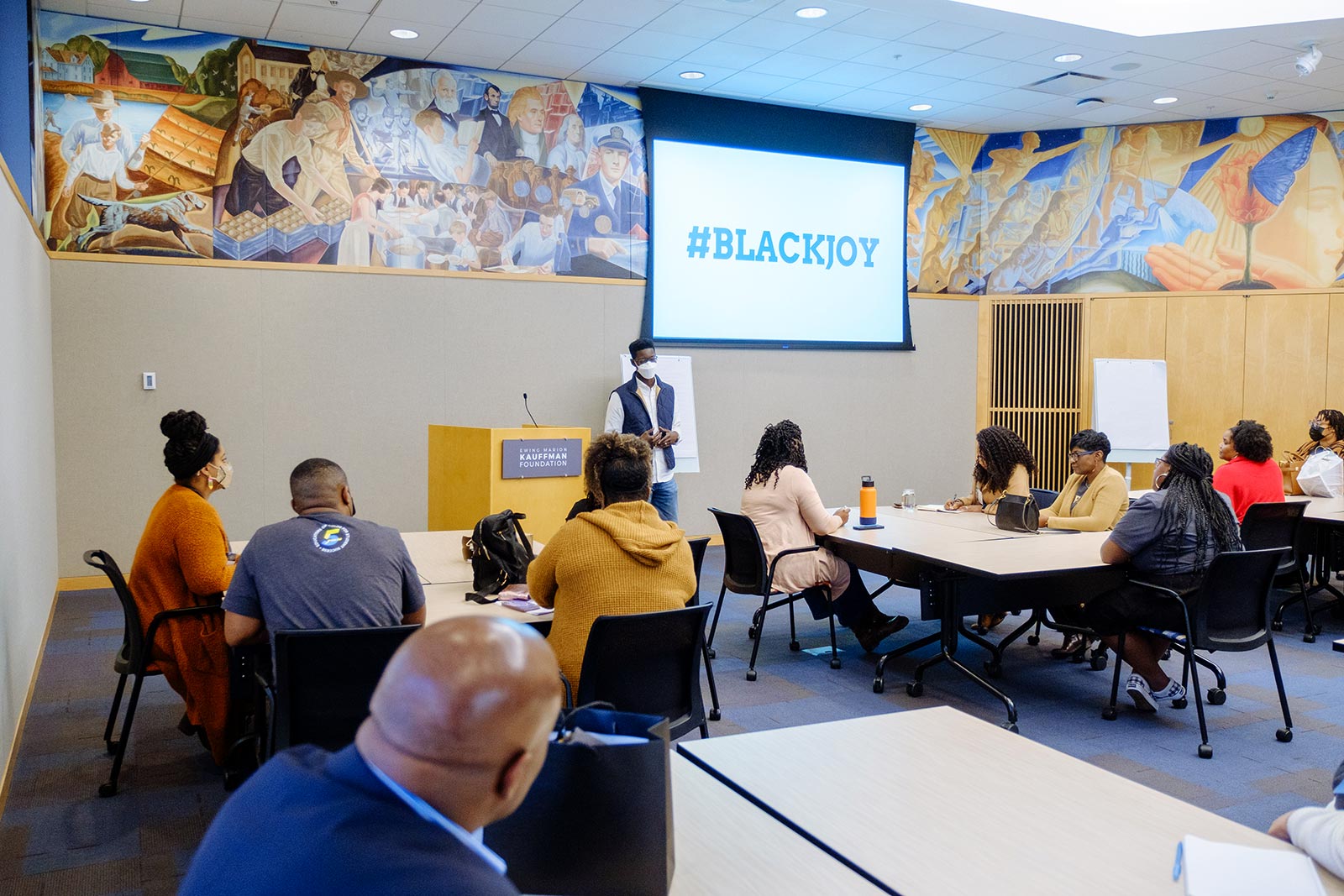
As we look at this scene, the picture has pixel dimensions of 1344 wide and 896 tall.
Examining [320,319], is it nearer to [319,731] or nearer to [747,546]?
[747,546]

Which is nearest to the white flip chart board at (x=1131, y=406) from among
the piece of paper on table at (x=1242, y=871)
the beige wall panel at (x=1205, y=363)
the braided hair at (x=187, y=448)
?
the beige wall panel at (x=1205, y=363)

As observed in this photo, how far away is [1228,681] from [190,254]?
23.6ft

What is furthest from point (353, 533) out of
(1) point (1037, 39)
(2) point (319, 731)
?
(1) point (1037, 39)

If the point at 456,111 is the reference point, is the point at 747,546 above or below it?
below

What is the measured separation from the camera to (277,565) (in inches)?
117

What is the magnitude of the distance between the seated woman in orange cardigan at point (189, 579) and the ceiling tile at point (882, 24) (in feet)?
17.8

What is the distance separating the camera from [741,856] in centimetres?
162

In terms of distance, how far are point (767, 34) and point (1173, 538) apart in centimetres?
482

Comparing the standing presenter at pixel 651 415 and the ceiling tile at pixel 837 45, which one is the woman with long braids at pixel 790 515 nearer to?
the standing presenter at pixel 651 415

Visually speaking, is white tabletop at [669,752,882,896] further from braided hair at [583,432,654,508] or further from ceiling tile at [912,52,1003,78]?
ceiling tile at [912,52,1003,78]

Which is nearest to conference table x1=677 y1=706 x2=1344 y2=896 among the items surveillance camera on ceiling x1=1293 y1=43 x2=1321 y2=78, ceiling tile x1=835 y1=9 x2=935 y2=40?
ceiling tile x1=835 y1=9 x2=935 y2=40

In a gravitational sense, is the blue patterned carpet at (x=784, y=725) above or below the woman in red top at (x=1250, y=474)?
below

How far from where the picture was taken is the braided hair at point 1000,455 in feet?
19.2

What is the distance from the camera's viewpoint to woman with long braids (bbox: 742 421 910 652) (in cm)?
525
